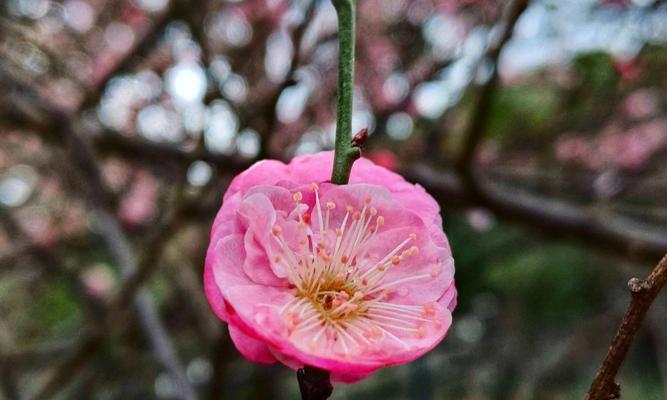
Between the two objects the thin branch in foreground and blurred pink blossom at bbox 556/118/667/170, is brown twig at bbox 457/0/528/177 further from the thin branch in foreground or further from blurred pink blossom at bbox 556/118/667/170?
blurred pink blossom at bbox 556/118/667/170

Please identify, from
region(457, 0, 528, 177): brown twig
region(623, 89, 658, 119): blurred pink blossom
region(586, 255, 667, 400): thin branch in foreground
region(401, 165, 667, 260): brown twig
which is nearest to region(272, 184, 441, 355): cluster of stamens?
region(586, 255, 667, 400): thin branch in foreground

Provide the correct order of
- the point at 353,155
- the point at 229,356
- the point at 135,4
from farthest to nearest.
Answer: the point at 135,4, the point at 229,356, the point at 353,155

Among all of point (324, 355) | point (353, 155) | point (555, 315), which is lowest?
point (555, 315)

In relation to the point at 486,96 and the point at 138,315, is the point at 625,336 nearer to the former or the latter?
the point at 486,96

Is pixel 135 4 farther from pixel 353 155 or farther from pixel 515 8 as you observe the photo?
pixel 353 155

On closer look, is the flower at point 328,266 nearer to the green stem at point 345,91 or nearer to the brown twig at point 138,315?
the green stem at point 345,91

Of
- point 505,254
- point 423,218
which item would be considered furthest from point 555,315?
point 423,218
